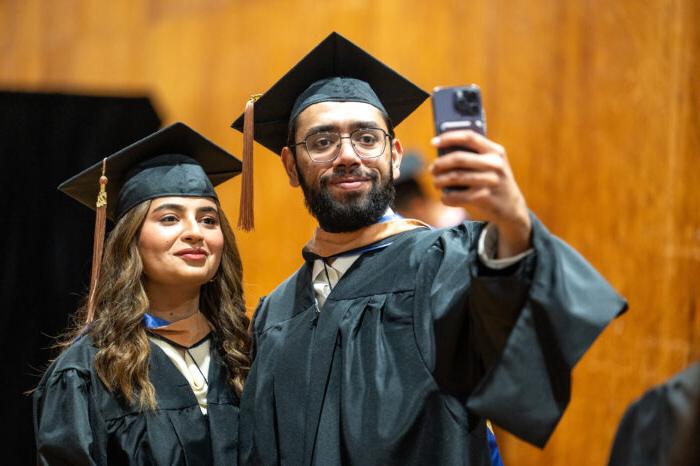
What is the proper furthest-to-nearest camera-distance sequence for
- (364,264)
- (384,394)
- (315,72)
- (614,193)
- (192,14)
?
1. (192,14)
2. (614,193)
3. (315,72)
4. (364,264)
5. (384,394)

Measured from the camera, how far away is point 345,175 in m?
2.55

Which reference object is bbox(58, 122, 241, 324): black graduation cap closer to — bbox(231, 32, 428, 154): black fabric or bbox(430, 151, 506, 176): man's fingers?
bbox(231, 32, 428, 154): black fabric

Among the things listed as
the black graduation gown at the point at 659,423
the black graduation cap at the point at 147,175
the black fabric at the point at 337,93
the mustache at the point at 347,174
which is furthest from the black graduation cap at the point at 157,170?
the black graduation gown at the point at 659,423

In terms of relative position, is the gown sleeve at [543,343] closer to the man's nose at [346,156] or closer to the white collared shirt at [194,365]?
the man's nose at [346,156]

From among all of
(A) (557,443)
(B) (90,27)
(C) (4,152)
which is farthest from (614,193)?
(B) (90,27)

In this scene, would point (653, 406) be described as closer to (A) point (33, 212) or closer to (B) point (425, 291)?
(B) point (425, 291)

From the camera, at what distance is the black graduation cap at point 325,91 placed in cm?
270

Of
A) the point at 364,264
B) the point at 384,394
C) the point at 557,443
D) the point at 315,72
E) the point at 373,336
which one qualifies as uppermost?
the point at 315,72

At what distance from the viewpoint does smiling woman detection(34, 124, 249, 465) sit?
8.32ft

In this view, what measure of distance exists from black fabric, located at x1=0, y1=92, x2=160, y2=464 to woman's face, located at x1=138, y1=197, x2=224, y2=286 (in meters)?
1.89

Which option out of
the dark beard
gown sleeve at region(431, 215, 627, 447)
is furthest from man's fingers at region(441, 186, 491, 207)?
the dark beard

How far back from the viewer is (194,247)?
277cm

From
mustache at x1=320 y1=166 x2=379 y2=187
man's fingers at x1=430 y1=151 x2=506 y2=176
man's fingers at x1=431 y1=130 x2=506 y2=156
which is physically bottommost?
man's fingers at x1=430 y1=151 x2=506 y2=176

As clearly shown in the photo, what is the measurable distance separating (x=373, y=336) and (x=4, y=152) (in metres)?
3.26
